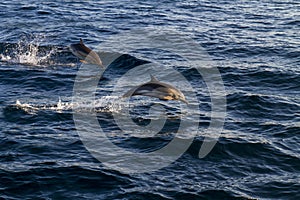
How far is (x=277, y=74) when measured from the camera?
24.1 meters

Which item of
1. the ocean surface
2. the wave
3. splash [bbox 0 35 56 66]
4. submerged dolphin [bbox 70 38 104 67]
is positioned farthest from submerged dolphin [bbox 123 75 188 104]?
splash [bbox 0 35 56 66]

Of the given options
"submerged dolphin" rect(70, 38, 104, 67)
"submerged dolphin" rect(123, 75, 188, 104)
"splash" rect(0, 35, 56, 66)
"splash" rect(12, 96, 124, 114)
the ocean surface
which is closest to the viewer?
the ocean surface

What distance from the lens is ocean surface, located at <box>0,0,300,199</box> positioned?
49.9 ft

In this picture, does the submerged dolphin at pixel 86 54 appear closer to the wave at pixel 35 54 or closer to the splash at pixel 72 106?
the splash at pixel 72 106

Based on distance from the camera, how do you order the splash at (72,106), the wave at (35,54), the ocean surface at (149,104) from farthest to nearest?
the wave at (35,54) < the splash at (72,106) < the ocean surface at (149,104)

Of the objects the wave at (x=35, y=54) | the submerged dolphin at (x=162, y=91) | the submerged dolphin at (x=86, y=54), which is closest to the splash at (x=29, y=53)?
the wave at (x=35, y=54)

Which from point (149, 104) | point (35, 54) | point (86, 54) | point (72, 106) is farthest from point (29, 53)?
point (149, 104)

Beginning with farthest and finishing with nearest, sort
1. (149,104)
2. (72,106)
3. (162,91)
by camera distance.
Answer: (149,104)
(72,106)
(162,91)

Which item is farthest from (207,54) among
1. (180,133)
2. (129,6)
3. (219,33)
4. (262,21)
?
(129,6)

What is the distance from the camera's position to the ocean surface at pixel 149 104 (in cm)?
1520

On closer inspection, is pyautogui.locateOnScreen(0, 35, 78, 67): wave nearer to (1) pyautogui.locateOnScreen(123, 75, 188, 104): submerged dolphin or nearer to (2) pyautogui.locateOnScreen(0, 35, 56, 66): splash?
(2) pyautogui.locateOnScreen(0, 35, 56, 66): splash

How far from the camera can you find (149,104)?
2116cm

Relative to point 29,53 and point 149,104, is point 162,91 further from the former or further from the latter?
point 29,53

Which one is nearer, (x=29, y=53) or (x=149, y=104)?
(x=149, y=104)
